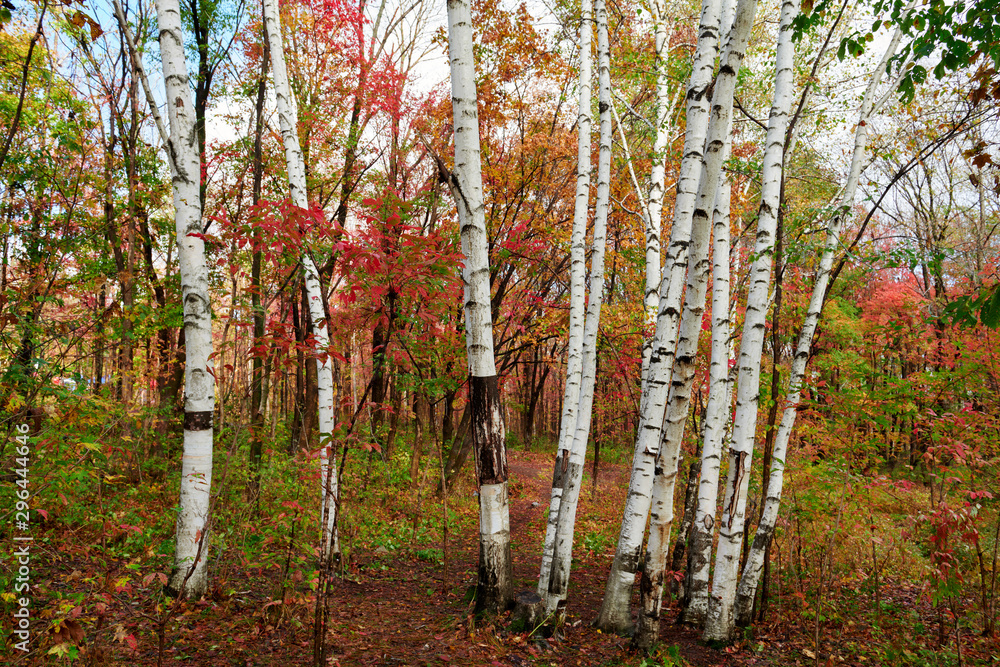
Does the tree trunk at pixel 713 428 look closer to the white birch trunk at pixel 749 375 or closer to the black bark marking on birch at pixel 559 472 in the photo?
the white birch trunk at pixel 749 375

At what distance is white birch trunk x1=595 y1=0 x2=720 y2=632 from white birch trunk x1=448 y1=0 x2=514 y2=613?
110cm

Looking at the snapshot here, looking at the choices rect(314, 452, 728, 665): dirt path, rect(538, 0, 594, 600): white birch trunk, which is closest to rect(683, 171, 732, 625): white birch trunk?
rect(314, 452, 728, 665): dirt path

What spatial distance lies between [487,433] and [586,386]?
1.48 m

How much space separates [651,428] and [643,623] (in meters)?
1.56

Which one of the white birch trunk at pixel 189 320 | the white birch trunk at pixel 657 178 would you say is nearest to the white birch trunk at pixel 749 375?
the white birch trunk at pixel 657 178

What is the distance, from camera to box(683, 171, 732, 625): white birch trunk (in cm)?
468

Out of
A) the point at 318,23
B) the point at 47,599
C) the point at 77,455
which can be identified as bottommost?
the point at 47,599

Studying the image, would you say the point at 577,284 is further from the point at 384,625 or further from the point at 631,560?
the point at 384,625

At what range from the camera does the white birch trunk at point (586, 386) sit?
4.71 m

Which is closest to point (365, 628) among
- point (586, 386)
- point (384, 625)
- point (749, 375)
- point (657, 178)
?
point (384, 625)

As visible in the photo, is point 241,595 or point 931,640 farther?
point 931,640

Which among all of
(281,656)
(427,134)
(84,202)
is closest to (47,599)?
(281,656)

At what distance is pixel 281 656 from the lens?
3.54 metres

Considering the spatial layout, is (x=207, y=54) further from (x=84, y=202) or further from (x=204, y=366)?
(x=204, y=366)
